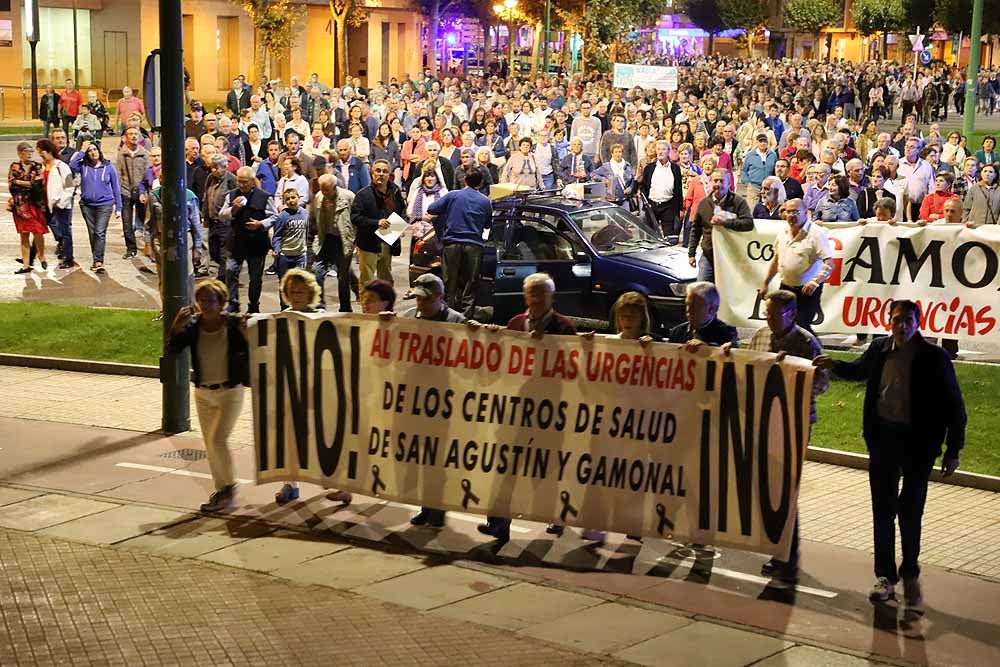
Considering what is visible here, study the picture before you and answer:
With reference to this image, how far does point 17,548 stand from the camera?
9672mm

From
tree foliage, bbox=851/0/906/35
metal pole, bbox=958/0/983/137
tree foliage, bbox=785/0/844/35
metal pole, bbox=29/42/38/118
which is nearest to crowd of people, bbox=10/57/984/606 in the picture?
metal pole, bbox=958/0/983/137

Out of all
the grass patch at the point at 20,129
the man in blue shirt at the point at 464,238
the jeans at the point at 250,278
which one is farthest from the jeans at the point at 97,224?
the grass patch at the point at 20,129

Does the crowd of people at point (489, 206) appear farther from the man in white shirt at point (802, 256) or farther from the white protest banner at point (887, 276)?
the white protest banner at point (887, 276)

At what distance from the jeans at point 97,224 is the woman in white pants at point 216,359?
35.5ft

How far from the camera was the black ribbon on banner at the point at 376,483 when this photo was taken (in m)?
10.0

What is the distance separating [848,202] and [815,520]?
22.5ft

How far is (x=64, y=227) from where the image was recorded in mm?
21094

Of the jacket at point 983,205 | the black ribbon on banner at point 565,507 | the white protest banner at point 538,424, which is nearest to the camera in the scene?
the white protest banner at point 538,424

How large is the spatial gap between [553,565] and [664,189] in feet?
40.9

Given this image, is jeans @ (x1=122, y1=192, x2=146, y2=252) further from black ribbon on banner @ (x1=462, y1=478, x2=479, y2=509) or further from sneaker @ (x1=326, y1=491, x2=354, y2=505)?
black ribbon on banner @ (x1=462, y1=478, x2=479, y2=509)

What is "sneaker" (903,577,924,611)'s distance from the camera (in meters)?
8.71

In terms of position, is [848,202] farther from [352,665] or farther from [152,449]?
[352,665]

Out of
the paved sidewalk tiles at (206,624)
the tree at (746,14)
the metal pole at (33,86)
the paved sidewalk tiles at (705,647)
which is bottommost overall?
the paved sidewalk tiles at (206,624)

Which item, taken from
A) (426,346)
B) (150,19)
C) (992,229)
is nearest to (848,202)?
(992,229)
